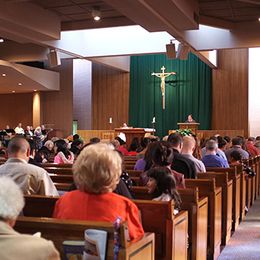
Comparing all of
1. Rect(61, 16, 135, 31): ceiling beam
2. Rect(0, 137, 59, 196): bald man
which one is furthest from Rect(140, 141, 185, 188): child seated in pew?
Rect(61, 16, 135, 31): ceiling beam

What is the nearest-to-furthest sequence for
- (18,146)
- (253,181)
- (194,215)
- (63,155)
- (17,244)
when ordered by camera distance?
(17,244)
(18,146)
(194,215)
(63,155)
(253,181)

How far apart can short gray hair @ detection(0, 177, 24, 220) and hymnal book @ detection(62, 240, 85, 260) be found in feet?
1.51

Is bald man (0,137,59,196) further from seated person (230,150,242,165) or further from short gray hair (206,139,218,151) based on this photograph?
seated person (230,150,242,165)

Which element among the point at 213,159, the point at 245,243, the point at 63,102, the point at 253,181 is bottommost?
the point at 245,243

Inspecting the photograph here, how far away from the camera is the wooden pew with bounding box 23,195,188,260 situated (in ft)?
10.2

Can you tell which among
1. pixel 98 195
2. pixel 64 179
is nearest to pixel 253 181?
pixel 64 179

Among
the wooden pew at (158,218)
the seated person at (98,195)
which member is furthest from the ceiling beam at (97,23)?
the seated person at (98,195)

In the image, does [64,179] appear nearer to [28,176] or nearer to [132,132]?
[28,176]

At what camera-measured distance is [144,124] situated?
19109 mm

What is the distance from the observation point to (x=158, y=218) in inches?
123

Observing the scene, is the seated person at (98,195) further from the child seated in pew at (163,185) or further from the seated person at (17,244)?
the child seated in pew at (163,185)

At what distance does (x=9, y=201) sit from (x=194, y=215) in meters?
2.51

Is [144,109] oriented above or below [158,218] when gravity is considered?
above

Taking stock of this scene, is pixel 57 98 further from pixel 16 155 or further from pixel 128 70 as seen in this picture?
pixel 16 155
